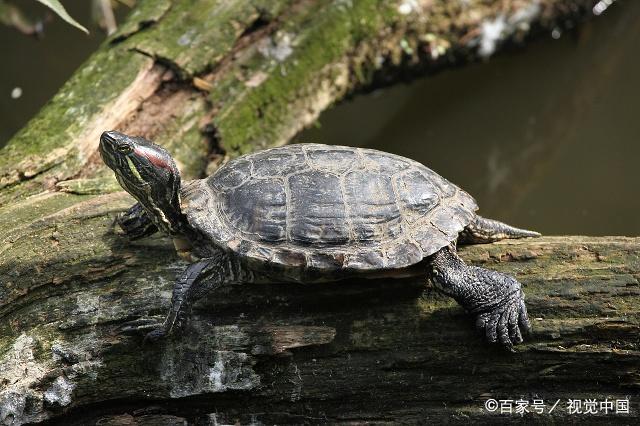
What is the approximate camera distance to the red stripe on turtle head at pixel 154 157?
3166 mm

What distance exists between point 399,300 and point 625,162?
4408 millimetres

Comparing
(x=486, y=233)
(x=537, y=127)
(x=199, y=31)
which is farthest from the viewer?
(x=537, y=127)

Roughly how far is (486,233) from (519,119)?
4.35 meters

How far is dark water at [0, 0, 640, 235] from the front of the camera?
20.8 feet

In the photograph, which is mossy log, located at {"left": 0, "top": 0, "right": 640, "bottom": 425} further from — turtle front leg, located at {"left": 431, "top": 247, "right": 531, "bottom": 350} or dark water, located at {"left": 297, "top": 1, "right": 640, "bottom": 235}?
dark water, located at {"left": 297, "top": 1, "right": 640, "bottom": 235}

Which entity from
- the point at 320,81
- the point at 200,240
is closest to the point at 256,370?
the point at 200,240

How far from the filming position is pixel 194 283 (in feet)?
10.1

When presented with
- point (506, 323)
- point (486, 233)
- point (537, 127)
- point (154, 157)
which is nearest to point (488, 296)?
point (506, 323)

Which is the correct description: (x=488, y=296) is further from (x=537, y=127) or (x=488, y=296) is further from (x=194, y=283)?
(x=537, y=127)

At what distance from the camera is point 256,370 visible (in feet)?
10.1

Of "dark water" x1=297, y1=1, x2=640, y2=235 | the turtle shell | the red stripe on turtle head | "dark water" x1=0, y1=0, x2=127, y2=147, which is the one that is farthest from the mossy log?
"dark water" x1=0, y1=0, x2=127, y2=147

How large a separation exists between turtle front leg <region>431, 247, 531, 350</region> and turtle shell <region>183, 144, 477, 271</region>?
16 cm

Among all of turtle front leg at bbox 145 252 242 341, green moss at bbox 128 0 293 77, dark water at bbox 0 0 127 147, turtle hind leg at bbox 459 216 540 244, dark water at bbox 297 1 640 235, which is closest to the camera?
turtle front leg at bbox 145 252 242 341

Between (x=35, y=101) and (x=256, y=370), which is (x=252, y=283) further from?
(x=35, y=101)
